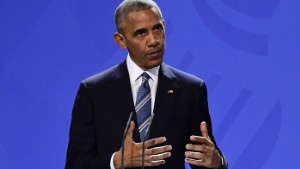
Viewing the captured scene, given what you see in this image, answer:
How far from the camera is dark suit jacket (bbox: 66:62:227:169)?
2057 mm

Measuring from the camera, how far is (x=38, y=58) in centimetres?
296

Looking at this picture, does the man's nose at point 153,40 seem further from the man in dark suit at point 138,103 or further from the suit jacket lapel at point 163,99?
the suit jacket lapel at point 163,99

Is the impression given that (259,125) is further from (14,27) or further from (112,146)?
(14,27)

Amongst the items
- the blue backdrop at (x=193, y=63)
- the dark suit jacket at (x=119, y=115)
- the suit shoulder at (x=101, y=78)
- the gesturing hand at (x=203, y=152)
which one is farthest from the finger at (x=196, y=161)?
the blue backdrop at (x=193, y=63)

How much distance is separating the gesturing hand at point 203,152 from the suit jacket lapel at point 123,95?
221mm

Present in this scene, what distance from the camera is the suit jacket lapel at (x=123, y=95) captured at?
209cm

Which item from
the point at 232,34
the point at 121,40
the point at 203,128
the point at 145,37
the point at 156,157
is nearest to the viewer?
the point at 156,157

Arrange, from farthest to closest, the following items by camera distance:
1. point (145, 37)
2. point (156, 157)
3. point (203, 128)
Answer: point (145, 37)
point (203, 128)
point (156, 157)

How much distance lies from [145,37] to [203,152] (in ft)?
1.35

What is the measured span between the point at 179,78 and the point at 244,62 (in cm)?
74

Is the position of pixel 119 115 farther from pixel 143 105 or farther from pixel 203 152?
pixel 203 152

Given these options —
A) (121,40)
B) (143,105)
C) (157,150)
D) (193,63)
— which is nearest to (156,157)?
(157,150)

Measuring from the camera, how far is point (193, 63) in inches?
113

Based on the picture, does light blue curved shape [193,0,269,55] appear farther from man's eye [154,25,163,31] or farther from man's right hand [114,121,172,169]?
man's right hand [114,121,172,169]
